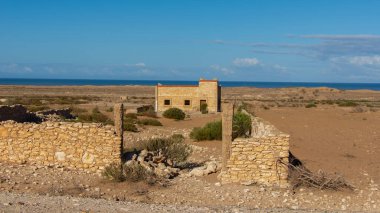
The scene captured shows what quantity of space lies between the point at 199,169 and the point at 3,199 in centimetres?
634

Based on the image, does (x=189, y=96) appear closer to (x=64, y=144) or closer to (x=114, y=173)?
(x=64, y=144)

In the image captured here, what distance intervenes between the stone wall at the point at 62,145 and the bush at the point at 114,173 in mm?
665

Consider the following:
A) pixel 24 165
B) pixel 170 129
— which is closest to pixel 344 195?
pixel 24 165

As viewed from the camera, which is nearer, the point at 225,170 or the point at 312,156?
the point at 225,170

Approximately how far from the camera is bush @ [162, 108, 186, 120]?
3772 centimetres

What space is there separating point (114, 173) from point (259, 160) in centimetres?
395

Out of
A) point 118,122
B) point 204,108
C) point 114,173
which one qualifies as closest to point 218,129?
point 118,122

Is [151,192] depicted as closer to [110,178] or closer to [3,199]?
[110,178]

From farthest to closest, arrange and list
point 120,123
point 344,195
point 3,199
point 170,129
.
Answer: point 170,129 < point 120,123 < point 344,195 < point 3,199

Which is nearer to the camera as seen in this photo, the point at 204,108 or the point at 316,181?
the point at 316,181

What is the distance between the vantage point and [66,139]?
14.7 m

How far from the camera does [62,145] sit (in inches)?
580

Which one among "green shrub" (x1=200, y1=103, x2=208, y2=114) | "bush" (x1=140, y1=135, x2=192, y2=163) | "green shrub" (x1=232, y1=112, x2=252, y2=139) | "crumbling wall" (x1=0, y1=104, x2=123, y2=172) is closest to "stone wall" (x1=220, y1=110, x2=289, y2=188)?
"bush" (x1=140, y1=135, x2=192, y2=163)

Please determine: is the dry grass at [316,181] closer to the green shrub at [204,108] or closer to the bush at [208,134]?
the bush at [208,134]
